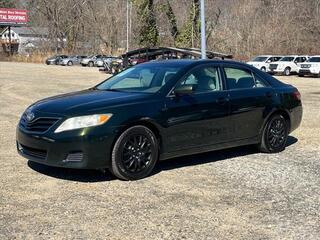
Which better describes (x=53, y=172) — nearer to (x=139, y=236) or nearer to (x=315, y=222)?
(x=139, y=236)

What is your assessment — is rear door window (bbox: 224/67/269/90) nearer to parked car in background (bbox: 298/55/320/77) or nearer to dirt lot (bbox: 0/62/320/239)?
dirt lot (bbox: 0/62/320/239)

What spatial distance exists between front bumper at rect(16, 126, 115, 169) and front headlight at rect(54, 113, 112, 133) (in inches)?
3.0

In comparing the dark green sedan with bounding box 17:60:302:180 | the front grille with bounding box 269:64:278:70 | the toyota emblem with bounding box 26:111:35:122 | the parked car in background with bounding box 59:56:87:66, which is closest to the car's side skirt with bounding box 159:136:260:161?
the dark green sedan with bounding box 17:60:302:180

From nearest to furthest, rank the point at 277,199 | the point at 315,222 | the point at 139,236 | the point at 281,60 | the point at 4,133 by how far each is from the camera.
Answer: the point at 139,236 < the point at 315,222 < the point at 277,199 < the point at 4,133 < the point at 281,60

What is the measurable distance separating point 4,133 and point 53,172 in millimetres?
3580

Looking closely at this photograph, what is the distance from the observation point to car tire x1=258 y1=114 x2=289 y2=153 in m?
8.27

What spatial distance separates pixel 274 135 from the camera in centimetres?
839

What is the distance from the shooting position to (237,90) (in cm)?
782

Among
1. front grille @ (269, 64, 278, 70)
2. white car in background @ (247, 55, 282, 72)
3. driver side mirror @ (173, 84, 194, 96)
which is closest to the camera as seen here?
driver side mirror @ (173, 84, 194, 96)

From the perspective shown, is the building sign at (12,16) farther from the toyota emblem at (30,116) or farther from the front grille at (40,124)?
the front grille at (40,124)

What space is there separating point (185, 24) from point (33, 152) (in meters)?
59.2

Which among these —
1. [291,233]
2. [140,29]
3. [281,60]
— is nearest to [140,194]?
[291,233]

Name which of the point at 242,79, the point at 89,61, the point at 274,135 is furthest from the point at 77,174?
the point at 89,61

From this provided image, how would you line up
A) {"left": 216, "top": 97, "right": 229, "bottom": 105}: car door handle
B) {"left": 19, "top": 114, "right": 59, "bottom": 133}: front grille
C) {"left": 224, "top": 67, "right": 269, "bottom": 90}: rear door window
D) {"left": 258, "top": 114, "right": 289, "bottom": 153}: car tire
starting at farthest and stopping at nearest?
{"left": 258, "top": 114, "right": 289, "bottom": 153}: car tire → {"left": 224, "top": 67, "right": 269, "bottom": 90}: rear door window → {"left": 216, "top": 97, "right": 229, "bottom": 105}: car door handle → {"left": 19, "top": 114, "right": 59, "bottom": 133}: front grille
